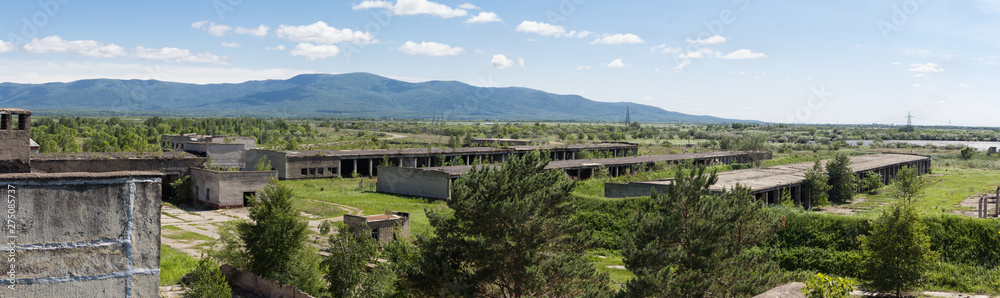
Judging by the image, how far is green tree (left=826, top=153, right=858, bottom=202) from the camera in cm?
4678

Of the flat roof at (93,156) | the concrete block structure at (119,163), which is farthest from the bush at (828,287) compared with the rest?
the flat roof at (93,156)

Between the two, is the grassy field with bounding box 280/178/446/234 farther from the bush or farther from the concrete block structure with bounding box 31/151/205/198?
the bush

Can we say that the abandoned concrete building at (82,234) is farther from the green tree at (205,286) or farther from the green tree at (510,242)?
the green tree at (510,242)

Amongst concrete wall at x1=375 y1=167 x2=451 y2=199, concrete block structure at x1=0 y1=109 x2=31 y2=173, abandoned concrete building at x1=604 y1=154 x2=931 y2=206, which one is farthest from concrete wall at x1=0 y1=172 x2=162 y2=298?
concrete wall at x1=375 y1=167 x2=451 y2=199

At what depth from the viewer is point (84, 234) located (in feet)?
35.9

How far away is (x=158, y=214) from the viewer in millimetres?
11547

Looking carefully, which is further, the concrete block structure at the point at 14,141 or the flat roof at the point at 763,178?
the flat roof at the point at 763,178

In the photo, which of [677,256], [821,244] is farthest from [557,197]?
[821,244]

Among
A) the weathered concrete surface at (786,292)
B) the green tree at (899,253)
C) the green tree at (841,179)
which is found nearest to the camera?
the weathered concrete surface at (786,292)

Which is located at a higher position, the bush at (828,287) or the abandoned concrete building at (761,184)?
the bush at (828,287)

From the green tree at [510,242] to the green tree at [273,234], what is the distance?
601 centimetres

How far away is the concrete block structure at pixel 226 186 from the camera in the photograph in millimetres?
43938

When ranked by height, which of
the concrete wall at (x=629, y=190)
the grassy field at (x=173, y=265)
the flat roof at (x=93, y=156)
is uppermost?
the flat roof at (x=93, y=156)

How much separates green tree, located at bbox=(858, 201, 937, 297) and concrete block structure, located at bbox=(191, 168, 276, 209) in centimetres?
3498
